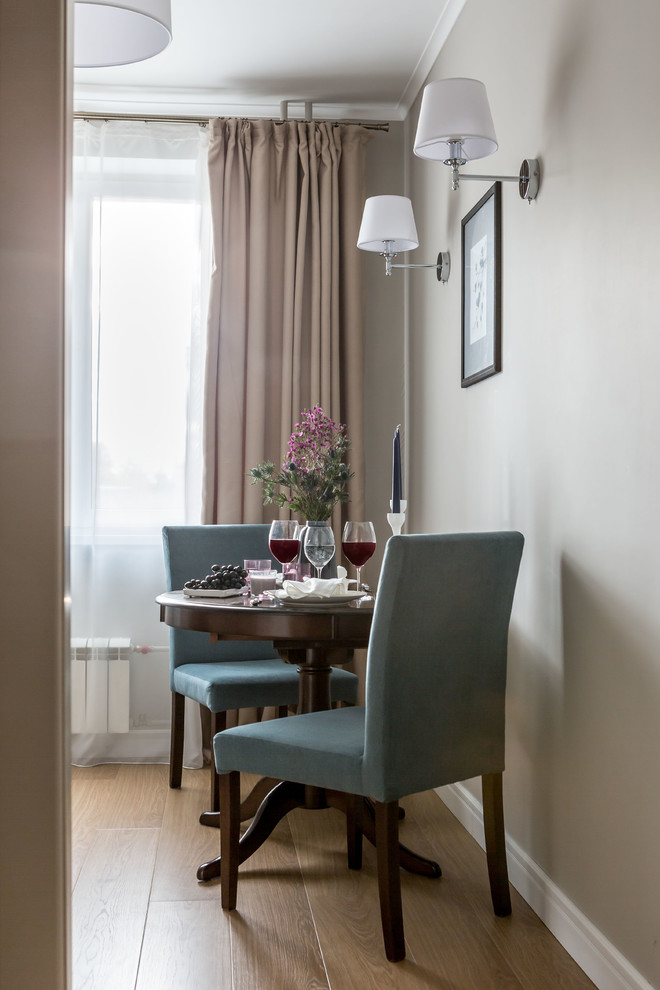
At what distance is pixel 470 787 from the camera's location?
2.95m

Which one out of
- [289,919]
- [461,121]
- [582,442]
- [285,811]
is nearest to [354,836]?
[285,811]

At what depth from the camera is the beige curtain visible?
149 inches

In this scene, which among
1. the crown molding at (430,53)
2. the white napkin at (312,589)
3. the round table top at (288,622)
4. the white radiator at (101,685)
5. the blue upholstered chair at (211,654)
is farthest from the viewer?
the white radiator at (101,685)

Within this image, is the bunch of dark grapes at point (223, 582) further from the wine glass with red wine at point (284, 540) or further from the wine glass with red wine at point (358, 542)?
the wine glass with red wine at point (358, 542)

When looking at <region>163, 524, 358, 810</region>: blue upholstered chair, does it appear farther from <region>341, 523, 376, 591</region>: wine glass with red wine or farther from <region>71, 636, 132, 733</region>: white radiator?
<region>341, 523, 376, 591</region>: wine glass with red wine

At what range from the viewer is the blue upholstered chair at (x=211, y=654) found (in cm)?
303

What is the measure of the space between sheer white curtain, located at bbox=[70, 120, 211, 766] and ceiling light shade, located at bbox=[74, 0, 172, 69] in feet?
5.75

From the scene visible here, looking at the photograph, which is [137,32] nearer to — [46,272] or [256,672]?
[46,272]

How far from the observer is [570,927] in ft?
6.78

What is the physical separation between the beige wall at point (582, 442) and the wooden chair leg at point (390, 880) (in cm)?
42

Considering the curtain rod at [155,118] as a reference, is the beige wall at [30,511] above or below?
below

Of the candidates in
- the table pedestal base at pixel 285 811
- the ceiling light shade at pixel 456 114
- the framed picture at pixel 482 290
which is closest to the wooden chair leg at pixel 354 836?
the table pedestal base at pixel 285 811

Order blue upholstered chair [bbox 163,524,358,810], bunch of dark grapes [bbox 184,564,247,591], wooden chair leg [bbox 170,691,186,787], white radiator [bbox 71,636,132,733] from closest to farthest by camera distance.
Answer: bunch of dark grapes [bbox 184,564,247,591] → blue upholstered chair [bbox 163,524,358,810] → wooden chair leg [bbox 170,691,186,787] → white radiator [bbox 71,636,132,733]

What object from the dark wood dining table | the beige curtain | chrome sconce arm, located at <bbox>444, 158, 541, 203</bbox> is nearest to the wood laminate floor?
the dark wood dining table
